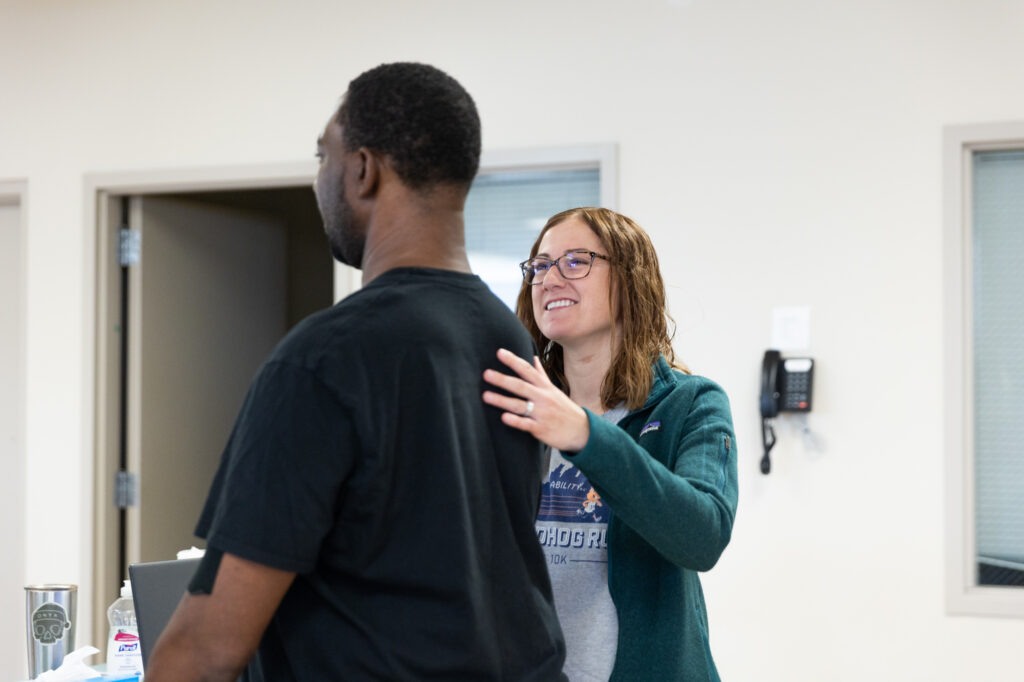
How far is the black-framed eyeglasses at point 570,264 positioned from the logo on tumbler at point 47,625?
1.11 m

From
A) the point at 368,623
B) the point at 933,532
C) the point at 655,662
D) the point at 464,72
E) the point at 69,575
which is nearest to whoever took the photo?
the point at 368,623

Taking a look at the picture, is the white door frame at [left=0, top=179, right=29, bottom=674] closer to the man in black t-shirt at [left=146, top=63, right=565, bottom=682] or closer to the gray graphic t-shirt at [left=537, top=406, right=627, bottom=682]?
the gray graphic t-shirt at [left=537, top=406, right=627, bottom=682]

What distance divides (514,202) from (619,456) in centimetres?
218

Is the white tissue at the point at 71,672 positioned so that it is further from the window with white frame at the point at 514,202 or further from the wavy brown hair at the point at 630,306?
the window with white frame at the point at 514,202

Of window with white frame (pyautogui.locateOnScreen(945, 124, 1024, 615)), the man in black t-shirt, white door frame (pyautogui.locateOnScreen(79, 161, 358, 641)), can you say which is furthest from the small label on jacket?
white door frame (pyautogui.locateOnScreen(79, 161, 358, 641))

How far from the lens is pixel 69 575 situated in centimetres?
371

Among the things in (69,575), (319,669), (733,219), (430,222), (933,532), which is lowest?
(69,575)

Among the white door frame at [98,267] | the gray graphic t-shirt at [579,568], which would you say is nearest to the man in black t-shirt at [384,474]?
the gray graphic t-shirt at [579,568]

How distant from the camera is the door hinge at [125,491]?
150 inches

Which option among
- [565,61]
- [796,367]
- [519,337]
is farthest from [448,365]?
[565,61]

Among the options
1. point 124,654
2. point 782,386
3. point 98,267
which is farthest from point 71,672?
point 98,267

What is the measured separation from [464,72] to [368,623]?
2.61 meters

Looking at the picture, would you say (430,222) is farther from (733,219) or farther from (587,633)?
(733,219)

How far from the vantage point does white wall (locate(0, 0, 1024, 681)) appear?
2.92 metres
